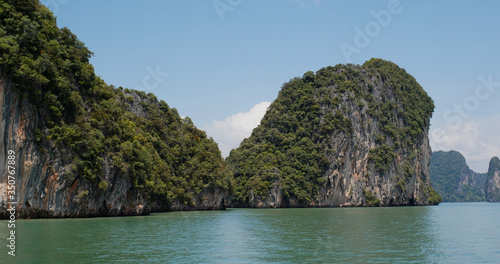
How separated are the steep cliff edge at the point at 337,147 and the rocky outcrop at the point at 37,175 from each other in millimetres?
52925

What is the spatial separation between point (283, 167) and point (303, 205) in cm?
1004

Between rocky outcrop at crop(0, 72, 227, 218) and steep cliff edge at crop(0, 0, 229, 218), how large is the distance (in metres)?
0.08

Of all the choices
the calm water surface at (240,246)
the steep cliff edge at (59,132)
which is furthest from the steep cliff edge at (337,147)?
the calm water surface at (240,246)

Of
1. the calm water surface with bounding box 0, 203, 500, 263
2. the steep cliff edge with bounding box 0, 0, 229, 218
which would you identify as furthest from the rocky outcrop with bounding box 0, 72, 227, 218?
the calm water surface with bounding box 0, 203, 500, 263

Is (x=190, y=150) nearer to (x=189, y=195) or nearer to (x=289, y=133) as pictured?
(x=189, y=195)

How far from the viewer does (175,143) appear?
7856 cm

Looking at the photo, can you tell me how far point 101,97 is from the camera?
51344 mm

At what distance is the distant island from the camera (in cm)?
3978

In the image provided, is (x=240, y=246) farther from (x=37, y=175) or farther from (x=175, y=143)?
(x=175, y=143)

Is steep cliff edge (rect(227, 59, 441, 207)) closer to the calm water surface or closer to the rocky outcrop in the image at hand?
the rocky outcrop

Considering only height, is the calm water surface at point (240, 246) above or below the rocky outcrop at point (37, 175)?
below

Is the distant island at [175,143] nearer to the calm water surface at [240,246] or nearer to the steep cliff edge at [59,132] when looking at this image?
the steep cliff edge at [59,132]

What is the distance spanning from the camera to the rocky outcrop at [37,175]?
1483 inches

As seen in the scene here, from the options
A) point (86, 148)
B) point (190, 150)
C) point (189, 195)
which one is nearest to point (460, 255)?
point (86, 148)
